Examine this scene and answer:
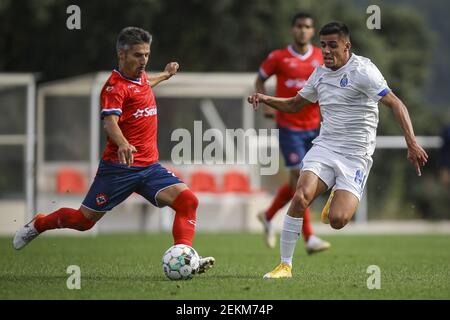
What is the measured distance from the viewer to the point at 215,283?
375 inches

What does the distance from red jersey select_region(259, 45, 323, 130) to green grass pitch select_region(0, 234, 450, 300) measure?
1664 millimetres

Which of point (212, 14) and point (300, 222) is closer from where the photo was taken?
point (300, 222)

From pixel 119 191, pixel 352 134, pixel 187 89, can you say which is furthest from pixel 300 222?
pixel 187 89

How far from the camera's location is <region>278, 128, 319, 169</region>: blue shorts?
13836mm

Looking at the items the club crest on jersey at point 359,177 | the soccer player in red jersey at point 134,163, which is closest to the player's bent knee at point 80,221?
the soccer player in red jersey at point 134,163

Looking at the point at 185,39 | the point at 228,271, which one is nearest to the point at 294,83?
the point at 228,271

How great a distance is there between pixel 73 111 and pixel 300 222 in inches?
584

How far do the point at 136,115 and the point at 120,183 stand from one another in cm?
64

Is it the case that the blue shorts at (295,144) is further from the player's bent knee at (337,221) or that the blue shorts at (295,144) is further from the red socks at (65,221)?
the red socks at (65,221)

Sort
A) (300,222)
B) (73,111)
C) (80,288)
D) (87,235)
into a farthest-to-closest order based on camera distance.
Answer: (73,111), (87,235), (300,222), (80,288)

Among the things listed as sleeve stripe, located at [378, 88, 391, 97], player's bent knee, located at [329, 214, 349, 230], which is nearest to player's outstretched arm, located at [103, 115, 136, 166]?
player's bent knee, located at [329, 214, 349, 230]

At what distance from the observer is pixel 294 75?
45.5 feet
